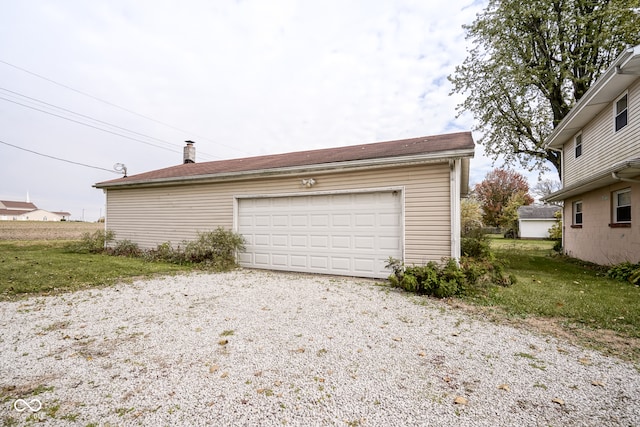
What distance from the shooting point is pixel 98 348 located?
10.3 ft

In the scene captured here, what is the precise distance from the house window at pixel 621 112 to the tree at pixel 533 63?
4167 mm

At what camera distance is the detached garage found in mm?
6281

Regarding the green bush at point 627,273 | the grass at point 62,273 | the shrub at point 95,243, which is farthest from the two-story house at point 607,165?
the shrub at point 95,243

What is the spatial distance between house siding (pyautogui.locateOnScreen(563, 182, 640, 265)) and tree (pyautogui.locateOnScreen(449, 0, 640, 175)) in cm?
438

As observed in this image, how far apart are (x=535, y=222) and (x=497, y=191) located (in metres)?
6.41

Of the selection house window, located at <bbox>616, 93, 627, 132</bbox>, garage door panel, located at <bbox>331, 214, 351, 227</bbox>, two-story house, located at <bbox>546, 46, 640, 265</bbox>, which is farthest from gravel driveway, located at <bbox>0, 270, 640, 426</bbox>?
house window, located at <bbox>616, 93, 627, 132</bbox>

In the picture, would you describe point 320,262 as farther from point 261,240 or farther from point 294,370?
point 294,370

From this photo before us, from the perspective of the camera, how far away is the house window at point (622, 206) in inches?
309

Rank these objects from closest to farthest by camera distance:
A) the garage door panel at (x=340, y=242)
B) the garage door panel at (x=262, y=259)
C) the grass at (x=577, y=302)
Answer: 1. the grass at (x=577, y=302)
2. the garage door panel at (x=340, y=242)
3. the garage door panel at (x=262, y=259)

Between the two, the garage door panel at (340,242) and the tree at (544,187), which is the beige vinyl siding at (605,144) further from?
the tree at (544,187)

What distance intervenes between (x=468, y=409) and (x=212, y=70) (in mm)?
13974

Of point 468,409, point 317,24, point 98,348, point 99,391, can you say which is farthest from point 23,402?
point 317,24

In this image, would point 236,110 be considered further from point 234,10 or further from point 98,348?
point 98,348

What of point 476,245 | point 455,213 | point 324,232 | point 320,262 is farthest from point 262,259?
point 476,245
